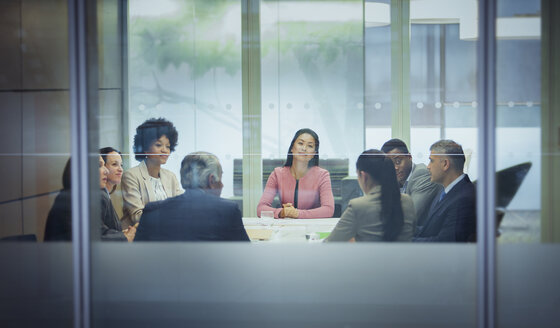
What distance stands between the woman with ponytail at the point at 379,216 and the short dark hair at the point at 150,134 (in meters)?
1.17

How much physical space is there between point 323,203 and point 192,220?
71.0 inches

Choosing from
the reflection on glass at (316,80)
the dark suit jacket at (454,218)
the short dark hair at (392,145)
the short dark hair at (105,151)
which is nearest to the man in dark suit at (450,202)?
the dark suit jacket at (454,218)

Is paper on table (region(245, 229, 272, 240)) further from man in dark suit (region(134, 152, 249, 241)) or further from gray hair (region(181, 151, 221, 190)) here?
gray hair (region(181, 151, 221, 190))

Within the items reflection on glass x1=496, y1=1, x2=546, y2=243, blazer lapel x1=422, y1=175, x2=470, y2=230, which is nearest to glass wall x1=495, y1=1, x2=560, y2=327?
reflection on glass x1=496, y1=1, x2=546, y2=243

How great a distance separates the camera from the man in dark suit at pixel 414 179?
263 cm

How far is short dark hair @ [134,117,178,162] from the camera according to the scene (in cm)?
277

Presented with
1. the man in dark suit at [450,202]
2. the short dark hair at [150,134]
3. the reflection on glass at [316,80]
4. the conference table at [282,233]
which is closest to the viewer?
the man in dark suit at [450,202]

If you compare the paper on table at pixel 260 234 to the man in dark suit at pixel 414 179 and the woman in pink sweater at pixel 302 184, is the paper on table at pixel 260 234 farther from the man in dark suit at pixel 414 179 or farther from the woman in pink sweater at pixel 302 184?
the woman in pink sweater at pixel 302 184

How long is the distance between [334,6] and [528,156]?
1925 millimetres

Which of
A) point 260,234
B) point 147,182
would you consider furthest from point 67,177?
point 260,234

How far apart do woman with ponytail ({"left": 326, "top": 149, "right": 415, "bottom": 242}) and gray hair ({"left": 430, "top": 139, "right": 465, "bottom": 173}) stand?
50 cm

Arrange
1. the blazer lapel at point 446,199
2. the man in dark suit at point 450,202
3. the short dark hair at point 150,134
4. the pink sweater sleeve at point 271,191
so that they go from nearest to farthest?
the man in dark suit at point 450,202
the blazer lapel at point 446,199
the short dark hair at point 150,134
the pink sweater sleeve at point 271,191

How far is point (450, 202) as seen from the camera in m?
2.60

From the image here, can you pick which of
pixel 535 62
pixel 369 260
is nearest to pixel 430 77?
pixel 535 62
